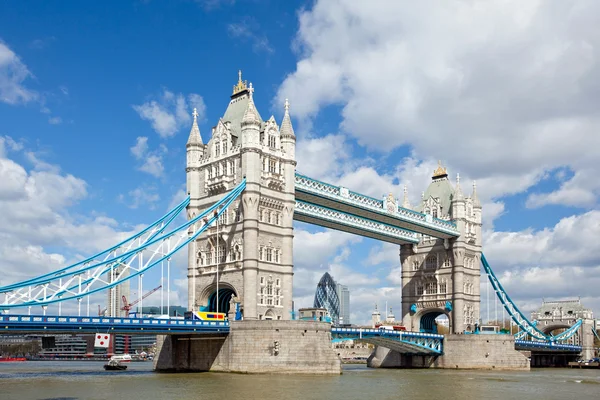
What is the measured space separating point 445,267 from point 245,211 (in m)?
40.7

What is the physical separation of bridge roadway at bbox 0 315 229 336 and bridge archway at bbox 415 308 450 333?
146ft

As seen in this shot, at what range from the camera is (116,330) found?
57500mm

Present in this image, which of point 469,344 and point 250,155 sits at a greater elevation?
point 250,155

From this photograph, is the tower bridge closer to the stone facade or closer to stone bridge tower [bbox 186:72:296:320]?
stone bridge tower [bbox 186:72:296:320]

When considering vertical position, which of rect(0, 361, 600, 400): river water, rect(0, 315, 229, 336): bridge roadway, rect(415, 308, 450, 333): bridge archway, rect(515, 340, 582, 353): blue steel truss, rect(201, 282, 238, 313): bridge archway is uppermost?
rect(201, 282, 238, 313): bridge archway

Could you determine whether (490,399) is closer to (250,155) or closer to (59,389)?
(59,389)

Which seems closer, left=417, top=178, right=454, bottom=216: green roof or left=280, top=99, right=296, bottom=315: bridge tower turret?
left=280, top=99, right=296, bottom=315: bridge tower turret

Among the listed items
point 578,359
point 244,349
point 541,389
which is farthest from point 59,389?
point 578,359

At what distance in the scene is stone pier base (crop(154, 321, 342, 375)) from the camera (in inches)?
2406

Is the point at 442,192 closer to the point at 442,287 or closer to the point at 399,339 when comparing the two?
the point at 442,287

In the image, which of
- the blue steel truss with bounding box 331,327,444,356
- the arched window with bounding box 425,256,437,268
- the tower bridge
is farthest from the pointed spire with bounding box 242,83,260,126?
the arched window with bounding box 425,256,437,268

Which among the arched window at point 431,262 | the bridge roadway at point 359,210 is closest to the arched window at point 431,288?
the arched window at point 431,262

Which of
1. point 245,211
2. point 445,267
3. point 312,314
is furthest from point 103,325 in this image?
point 445,267

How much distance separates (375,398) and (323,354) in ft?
61.8
